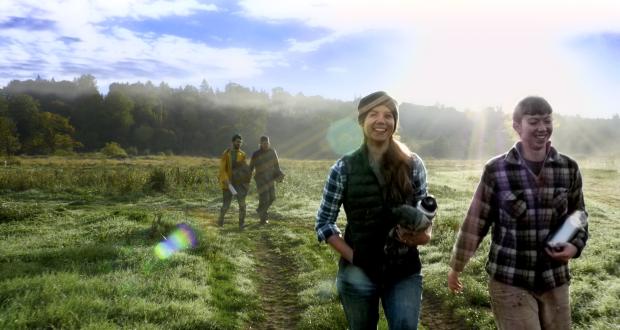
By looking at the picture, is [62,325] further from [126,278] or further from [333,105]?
[333,105]

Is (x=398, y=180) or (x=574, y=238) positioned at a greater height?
(x=398, y=180)

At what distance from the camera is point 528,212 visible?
3.35m

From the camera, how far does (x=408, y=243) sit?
3061 millimetres

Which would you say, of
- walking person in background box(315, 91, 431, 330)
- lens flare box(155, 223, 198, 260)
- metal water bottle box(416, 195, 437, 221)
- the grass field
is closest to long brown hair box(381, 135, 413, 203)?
walking person in background box(315, 91, 431, 330)

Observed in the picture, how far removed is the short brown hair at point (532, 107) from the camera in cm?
340

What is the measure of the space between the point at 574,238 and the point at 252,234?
11.0 metres

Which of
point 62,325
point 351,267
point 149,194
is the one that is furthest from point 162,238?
point 149,194

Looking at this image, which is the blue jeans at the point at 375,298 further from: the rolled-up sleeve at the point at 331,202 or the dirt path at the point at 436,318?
the dirt path at the point at 436,318

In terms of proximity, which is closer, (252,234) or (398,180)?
(398,180)

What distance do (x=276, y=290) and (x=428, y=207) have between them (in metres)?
5.92

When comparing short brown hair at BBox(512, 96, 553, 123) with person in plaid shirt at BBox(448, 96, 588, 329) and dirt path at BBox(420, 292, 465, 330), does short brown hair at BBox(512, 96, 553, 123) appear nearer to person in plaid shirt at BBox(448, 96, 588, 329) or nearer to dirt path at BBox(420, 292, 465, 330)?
person in plaid shirt at BBox(448, 96, 588, 329)

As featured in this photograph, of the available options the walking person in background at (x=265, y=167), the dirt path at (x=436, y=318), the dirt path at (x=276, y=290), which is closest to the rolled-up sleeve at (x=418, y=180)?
the dirt path at (x=436, y=318)

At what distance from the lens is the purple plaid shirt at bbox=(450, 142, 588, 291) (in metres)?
3.33

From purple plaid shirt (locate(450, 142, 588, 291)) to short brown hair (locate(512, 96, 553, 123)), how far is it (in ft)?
0.81
